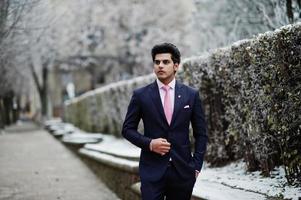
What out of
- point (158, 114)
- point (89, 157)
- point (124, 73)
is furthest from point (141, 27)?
point (158, 114)

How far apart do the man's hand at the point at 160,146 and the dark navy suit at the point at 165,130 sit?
62 mm

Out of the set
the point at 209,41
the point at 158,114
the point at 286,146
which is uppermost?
the point at 209,41

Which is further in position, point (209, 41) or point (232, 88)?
point (209, 41)

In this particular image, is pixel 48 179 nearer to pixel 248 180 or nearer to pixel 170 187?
pixel 248 180

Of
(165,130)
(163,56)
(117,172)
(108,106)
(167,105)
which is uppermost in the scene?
(163,56)

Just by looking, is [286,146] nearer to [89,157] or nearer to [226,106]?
[226,106]

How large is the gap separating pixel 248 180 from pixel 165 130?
277 cm

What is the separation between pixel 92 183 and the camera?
32.5 ft

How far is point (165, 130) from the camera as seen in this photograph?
3.81 m

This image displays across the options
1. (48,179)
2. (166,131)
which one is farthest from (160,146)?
→ (48,179)

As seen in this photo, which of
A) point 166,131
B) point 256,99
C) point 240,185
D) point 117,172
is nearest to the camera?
point 166,131

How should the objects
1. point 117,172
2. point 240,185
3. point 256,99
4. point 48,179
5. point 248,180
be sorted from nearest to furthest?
point 240,185 → point 256,99 → point 248,180 → point 117,172 → point 48,179

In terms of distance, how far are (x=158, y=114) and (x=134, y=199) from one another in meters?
3.66

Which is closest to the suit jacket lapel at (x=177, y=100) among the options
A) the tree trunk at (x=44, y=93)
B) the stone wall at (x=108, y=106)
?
the stone wall at (x=108, y=106)
